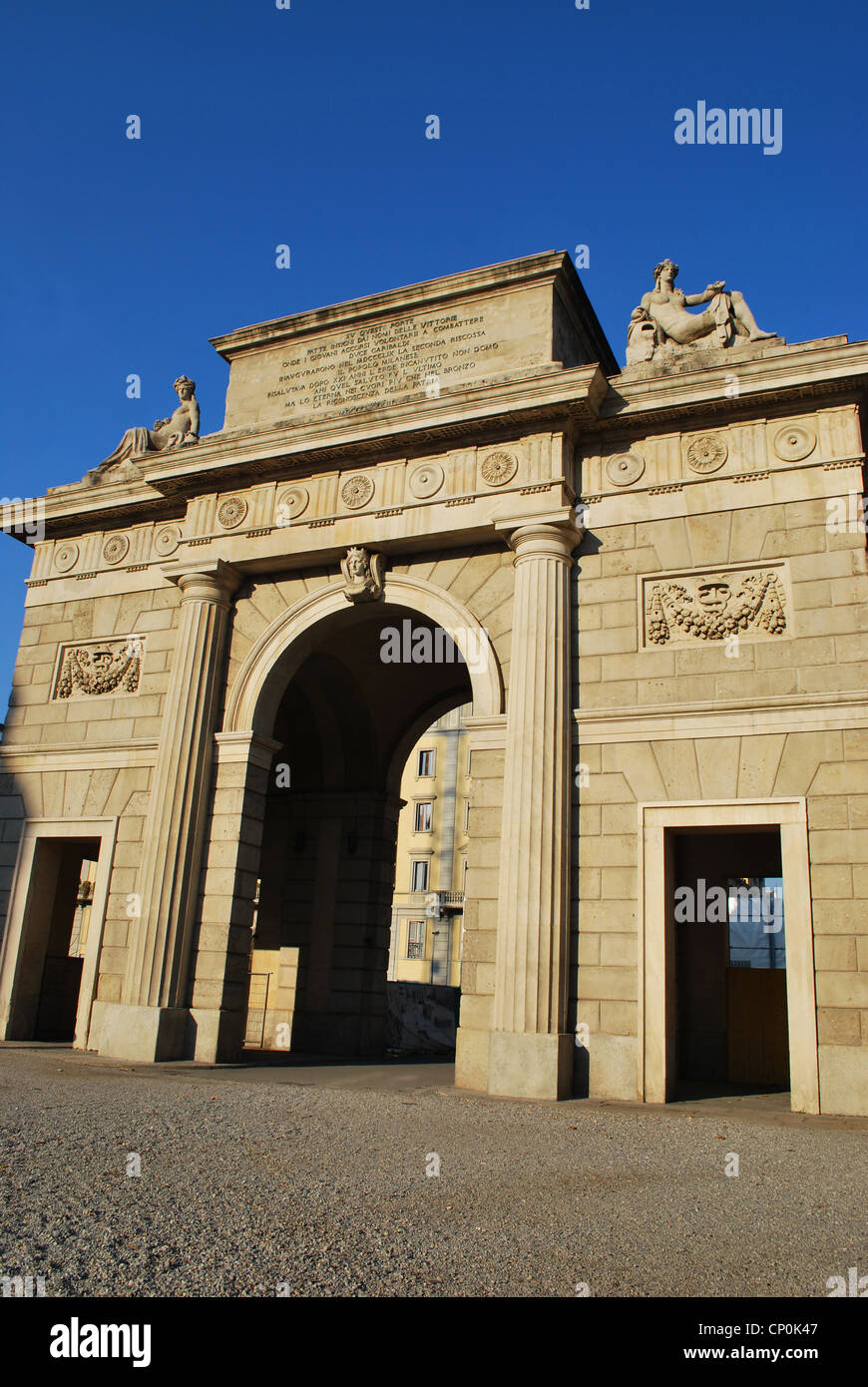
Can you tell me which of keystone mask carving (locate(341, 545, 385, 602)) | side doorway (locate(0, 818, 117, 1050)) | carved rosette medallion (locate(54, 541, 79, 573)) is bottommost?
side doorway (locate(0, 818, 117, 1050))

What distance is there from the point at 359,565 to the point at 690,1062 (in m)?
8.94

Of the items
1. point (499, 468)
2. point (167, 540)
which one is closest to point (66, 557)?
point (167, 540)

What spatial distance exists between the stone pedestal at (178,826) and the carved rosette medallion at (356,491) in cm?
226

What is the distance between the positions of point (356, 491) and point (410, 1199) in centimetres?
1106

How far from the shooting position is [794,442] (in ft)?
43.6

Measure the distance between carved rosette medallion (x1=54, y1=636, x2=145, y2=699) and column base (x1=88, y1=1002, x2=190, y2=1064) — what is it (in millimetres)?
5261

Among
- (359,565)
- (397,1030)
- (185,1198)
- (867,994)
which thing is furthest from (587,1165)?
(397,1030)

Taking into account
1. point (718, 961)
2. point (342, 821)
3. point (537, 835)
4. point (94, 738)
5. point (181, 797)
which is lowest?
point (718, 961)

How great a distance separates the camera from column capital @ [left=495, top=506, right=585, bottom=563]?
13.8m

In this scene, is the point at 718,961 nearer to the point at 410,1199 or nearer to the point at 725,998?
the point at 725,998

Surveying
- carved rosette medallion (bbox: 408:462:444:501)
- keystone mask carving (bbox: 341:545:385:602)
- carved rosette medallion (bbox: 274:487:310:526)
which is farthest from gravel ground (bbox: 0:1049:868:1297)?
carved rosette medallion (bbox: 274:487:310:526)

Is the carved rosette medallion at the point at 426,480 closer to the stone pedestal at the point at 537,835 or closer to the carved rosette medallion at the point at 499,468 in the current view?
the carved rosette medallion at the point at 499,468

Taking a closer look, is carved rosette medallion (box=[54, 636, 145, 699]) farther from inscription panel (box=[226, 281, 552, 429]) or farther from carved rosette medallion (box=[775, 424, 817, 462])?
carved rosette medallion (box=[775, 424, 817, 462])

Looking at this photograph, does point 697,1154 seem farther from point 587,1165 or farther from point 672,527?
point 672,527
